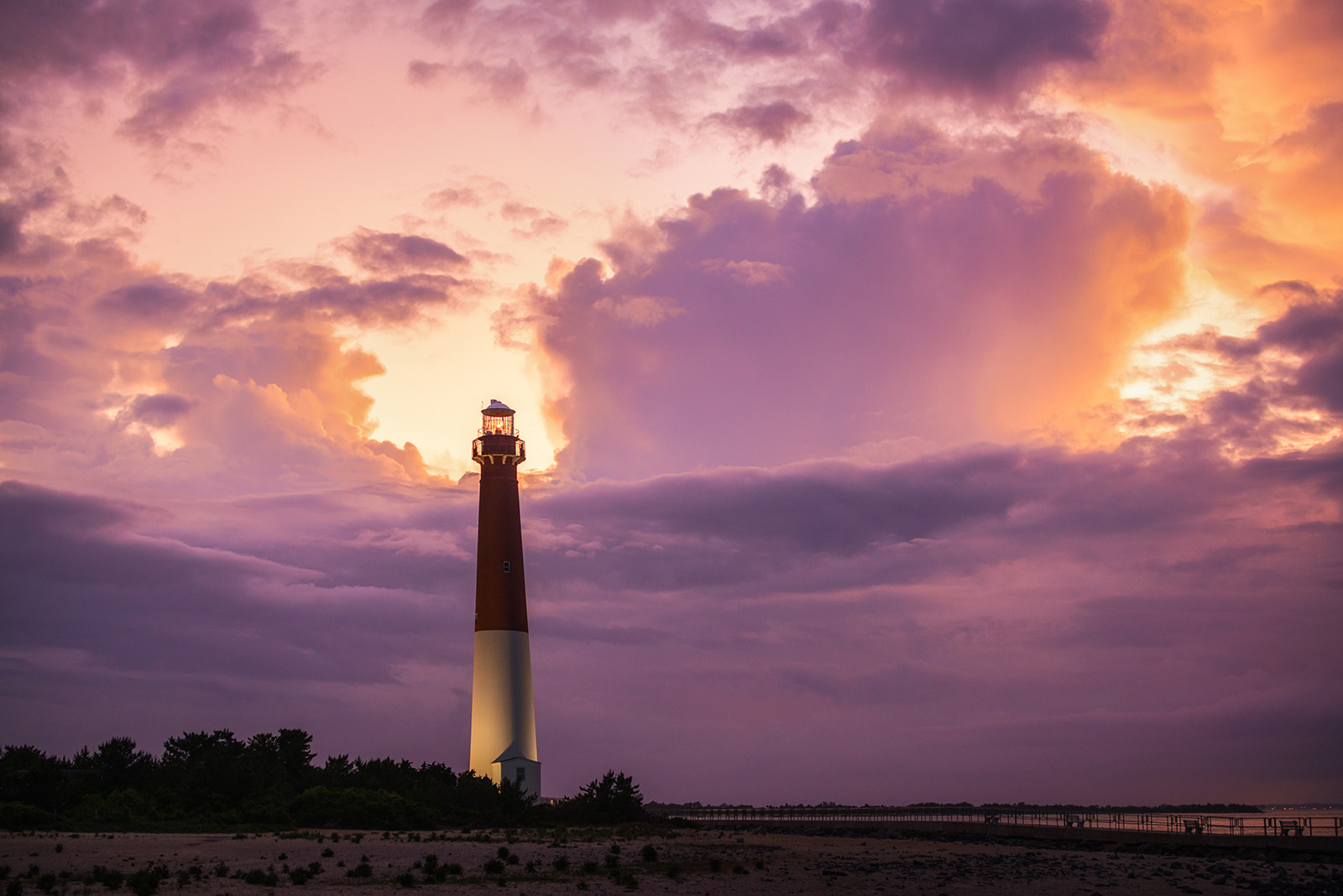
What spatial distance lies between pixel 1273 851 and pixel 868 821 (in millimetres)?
51680

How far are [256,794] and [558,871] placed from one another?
92.0ft

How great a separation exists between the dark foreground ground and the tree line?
4679 mm

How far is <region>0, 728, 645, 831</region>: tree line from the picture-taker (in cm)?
5331

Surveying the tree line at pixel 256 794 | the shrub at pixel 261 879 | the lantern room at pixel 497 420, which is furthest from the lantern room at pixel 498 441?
the shrub at pixel 261 879

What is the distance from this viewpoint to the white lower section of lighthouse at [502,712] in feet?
201

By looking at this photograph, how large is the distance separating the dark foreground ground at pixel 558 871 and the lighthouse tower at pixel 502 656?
847 cm

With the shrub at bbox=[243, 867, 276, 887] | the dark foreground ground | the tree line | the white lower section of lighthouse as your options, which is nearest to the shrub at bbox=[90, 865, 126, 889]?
the dark foreground ground

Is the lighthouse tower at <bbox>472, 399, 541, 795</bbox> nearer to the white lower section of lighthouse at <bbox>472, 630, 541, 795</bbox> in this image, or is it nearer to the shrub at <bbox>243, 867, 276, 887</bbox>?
the white lower section of lighthouse at <bbox>472, 630, 541, 795</bbox>

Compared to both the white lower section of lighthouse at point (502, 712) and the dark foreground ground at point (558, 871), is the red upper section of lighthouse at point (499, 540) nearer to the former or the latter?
the white lower section of lighthouse at point (502, 712)

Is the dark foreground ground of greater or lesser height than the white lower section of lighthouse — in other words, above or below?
below

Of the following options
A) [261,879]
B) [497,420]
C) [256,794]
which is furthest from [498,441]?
[261,879]

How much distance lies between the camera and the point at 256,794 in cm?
5928

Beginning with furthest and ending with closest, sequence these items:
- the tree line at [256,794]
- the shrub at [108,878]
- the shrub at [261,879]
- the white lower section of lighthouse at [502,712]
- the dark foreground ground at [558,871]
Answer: the white lower section of lighthouse at [502,712]
the tree line at [256,794]
the dark foreground ground at [558,871]
the shrub at [261,879]
the shrub at [108,878]

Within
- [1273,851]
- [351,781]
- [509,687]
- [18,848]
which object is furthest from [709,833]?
[18,848]
